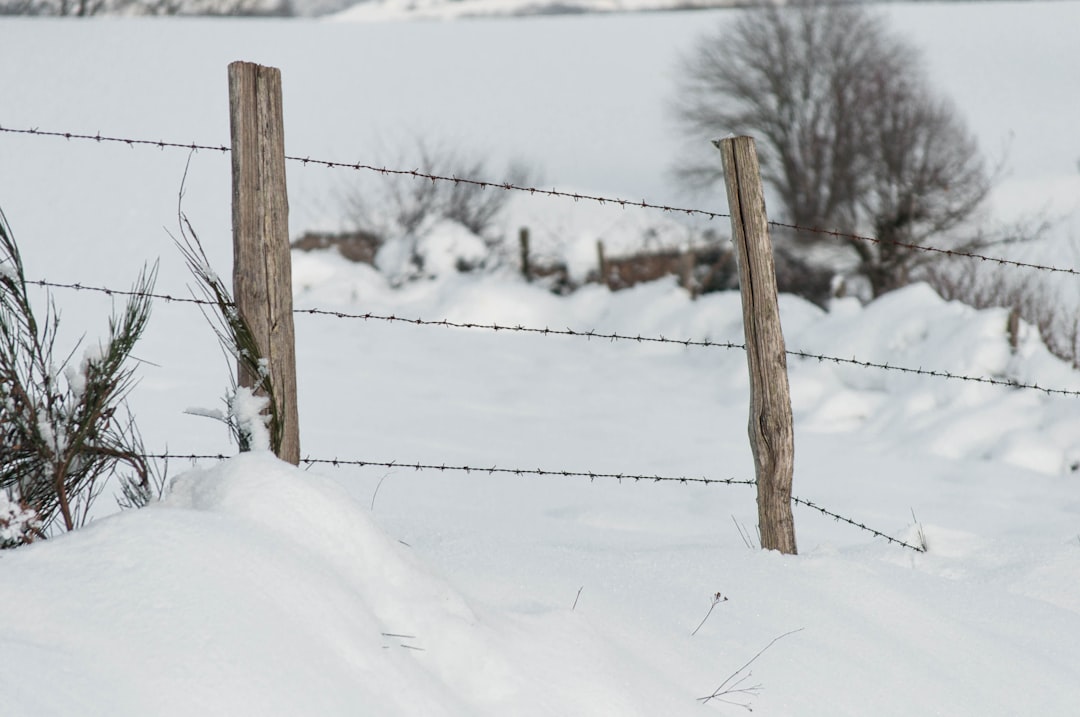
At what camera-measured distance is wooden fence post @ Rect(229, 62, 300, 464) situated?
113 inches

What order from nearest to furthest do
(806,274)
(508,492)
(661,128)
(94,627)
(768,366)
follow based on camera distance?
(94,627)
(768,366)
(508,492)
(806,274)
(661,128)

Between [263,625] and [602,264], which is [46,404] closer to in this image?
[263,625]

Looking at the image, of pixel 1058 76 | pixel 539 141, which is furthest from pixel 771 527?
pixel 1058 76

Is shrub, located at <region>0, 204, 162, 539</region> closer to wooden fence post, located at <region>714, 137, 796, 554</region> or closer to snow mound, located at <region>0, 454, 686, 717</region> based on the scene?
snow mound, located at <region>0, 454, 686, 717</region>

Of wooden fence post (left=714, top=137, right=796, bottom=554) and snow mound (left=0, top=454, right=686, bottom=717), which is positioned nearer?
snow mound (left=0, top=454, right=686, bottom=717)

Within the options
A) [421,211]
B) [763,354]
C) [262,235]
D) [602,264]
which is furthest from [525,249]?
[262,235]

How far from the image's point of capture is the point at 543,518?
20.7 ft

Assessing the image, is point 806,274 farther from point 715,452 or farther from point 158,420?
point 158,420

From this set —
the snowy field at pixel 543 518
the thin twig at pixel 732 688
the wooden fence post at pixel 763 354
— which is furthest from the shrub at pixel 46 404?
the wooden fence post at pixel 763 354

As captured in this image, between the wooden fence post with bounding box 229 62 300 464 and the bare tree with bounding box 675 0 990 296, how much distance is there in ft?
52.3

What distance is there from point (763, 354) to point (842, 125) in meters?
20.0

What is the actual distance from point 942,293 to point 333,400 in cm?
851

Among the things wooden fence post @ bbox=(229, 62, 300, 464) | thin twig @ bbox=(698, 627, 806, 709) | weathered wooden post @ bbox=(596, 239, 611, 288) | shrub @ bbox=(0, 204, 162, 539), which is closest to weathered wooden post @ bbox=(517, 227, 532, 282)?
weathered wooden post @ bbox=(596, 239, 611, 288)

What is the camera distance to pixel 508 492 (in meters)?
7.23
